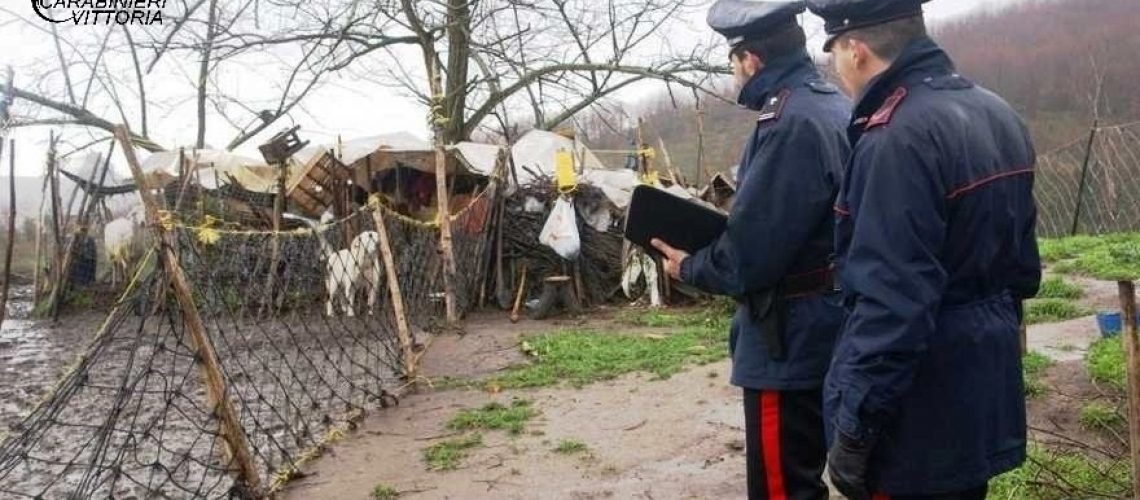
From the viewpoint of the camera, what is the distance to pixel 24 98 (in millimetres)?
16188

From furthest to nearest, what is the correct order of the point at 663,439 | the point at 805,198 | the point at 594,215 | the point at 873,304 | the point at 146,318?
the point at 594,215, the point at 663,439, the point at 146,318, the point at 805,198, the point at 873,304

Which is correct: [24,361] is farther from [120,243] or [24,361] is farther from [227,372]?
[227,372]

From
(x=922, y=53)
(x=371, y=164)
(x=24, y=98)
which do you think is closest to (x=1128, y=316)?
(x=922, y=53)

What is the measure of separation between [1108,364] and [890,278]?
153 inches

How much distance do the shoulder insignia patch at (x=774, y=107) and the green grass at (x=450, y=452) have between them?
2.53 meters

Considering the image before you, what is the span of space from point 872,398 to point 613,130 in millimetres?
15165

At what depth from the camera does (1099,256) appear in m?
9.91

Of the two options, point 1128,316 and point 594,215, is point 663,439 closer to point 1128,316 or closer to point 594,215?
point 1128,316

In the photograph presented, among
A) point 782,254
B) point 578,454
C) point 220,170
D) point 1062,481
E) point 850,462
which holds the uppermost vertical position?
point 220,170

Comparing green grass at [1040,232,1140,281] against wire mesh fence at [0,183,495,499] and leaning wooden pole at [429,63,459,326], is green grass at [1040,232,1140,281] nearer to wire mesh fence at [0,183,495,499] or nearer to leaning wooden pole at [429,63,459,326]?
leaning wooden pole at [429,63,459,326]

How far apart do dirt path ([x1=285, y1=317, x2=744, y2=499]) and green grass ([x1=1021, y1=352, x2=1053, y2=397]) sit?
1466 mm

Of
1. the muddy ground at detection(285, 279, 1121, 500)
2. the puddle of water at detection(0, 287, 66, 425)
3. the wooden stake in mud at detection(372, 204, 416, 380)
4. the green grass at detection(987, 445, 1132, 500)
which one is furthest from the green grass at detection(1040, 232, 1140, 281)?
the puddle of water at detection(0, 287, 66, 425)

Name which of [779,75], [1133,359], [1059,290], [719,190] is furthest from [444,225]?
[1133,359]

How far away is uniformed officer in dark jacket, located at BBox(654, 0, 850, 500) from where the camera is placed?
91.1 inches
